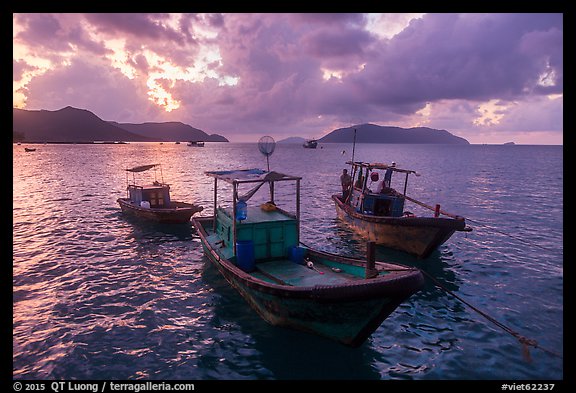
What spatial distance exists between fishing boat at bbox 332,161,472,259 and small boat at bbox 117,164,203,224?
10.5 meters

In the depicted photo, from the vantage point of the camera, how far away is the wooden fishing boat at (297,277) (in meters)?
8.56

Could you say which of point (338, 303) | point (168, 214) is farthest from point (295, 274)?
point (168, 214)

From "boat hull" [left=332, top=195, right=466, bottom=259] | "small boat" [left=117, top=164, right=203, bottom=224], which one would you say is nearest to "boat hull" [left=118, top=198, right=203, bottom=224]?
"small boat" [left=117, top=164, right=203, bottom=224]

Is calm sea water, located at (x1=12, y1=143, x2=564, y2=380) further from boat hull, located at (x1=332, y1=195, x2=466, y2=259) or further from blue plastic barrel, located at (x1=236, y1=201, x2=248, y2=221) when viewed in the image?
blue plastic barrel, located at (x1=236, y1=201, x2=248, y2=221)

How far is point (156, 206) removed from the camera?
24.9 meters

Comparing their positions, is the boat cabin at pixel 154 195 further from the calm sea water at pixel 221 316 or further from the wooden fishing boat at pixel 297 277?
the wooden fishing boat at pixel 297 277

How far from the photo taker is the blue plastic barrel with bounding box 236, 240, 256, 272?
470 inches

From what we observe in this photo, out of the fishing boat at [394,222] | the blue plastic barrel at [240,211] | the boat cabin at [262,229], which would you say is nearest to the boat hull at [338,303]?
the boat cabin at [262,229]

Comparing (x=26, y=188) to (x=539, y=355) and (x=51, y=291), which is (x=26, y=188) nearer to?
(x=51, y=291)

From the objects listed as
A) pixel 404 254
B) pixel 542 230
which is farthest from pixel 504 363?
pixel 542 230

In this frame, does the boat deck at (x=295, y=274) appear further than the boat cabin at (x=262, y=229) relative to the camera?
No

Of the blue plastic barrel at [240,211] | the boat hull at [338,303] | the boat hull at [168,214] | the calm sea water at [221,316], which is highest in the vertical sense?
the blue plastic barrel at [240,211]

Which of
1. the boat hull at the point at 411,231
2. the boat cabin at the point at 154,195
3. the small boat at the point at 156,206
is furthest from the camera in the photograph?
the boat cabin at the point at 154,195

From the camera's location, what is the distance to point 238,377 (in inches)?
346
